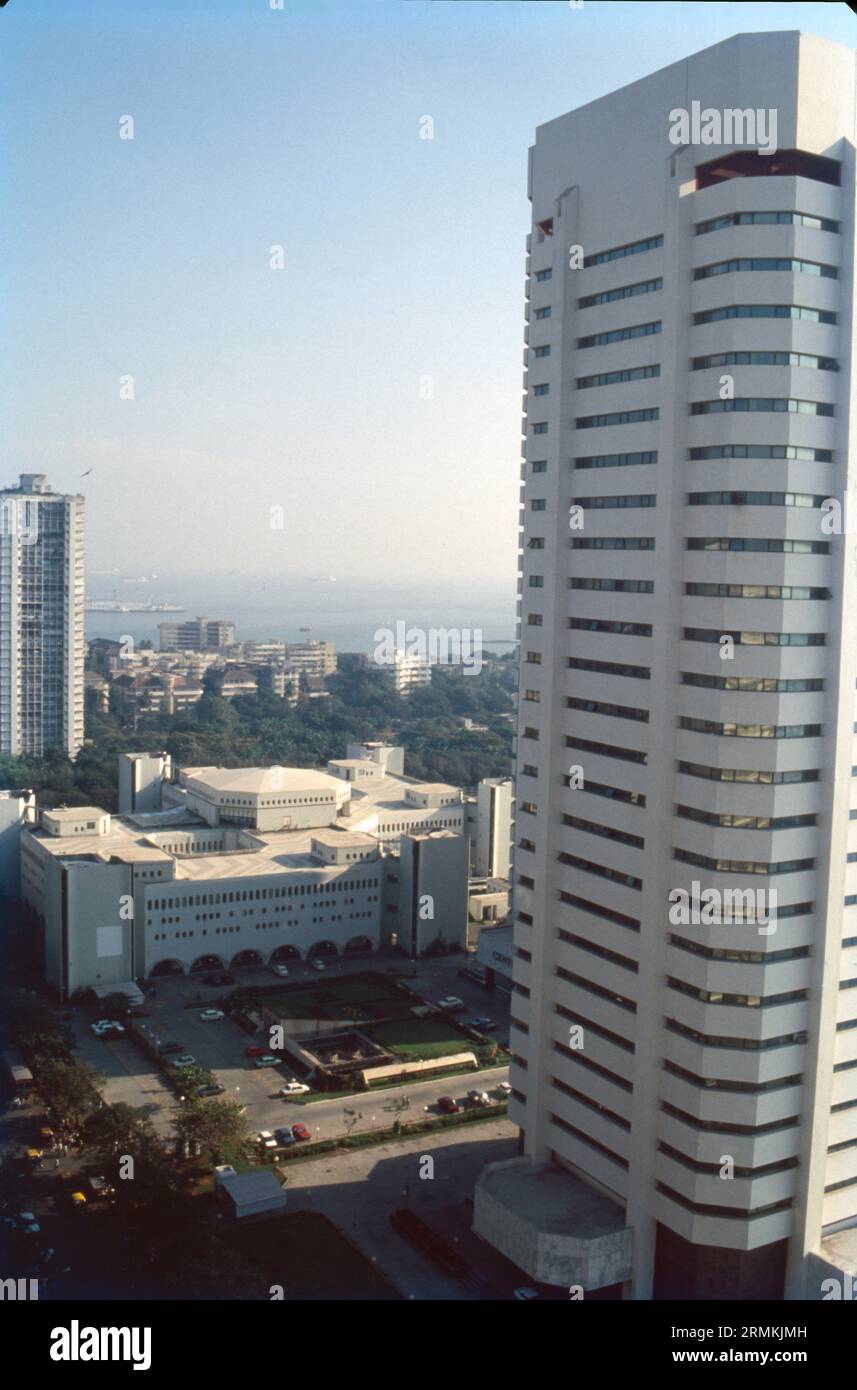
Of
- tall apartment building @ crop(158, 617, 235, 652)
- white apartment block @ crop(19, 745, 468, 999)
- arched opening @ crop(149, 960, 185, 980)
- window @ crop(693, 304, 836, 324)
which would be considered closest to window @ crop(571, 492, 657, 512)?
window @ crop(693, 304, 836, 324)

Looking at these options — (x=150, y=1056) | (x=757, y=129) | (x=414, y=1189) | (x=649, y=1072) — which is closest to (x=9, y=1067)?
(x=150, y=1056)

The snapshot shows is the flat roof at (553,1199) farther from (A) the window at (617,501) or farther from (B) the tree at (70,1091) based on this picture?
(A) the window at (617,501)

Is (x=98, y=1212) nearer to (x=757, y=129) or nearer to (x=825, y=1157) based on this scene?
(x=825, y=1157)

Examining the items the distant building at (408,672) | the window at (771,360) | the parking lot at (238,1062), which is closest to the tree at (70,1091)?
the parking lot at (238,1062)

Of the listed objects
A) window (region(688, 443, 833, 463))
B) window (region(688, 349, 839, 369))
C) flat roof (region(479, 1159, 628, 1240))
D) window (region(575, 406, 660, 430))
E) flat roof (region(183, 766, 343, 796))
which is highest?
window (region(688, 349, 839, 369))

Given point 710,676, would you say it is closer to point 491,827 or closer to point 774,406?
point 774,406

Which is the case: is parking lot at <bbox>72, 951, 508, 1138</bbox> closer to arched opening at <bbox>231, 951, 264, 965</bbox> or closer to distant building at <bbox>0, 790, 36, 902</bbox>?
arched opening at <bbox>231, 951, 264, 965</bbox>

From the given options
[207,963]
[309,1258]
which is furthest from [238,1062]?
[309,1258]
